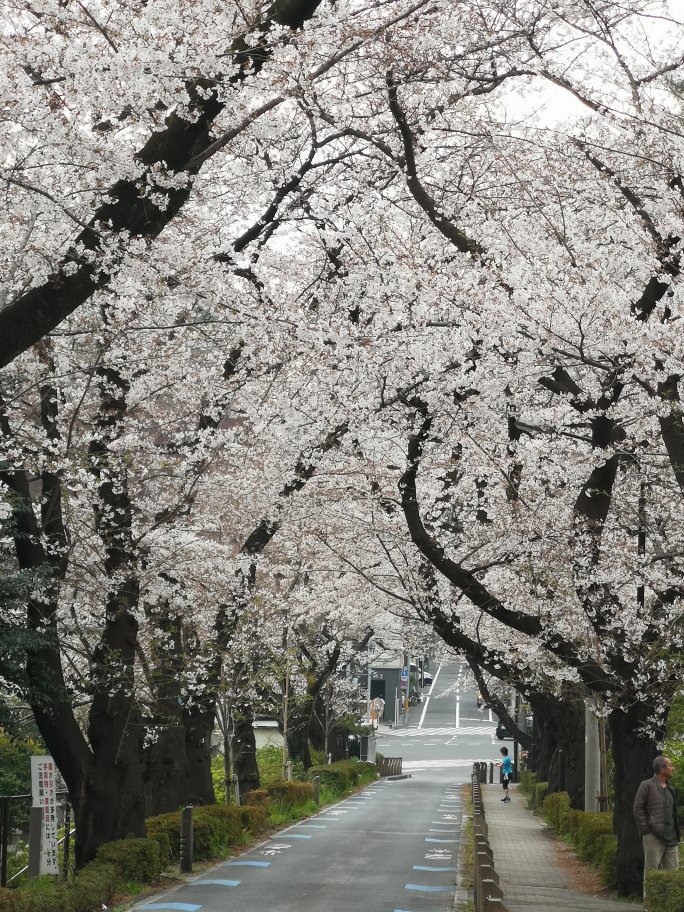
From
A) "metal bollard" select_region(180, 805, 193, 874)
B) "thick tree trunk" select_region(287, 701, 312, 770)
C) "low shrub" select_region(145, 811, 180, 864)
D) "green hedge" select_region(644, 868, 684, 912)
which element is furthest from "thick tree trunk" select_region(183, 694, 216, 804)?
"thick tree trunk" select_region(287, 701, 312, 770)

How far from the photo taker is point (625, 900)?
39.8ft

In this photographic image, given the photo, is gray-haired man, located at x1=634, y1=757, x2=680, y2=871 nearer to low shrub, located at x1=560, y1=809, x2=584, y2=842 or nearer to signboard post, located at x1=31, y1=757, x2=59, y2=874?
low shrub, located at x1=560, y1=809, x2=584, y2=842

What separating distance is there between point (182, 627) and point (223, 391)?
4.92 meters

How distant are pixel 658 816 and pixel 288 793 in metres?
15.1

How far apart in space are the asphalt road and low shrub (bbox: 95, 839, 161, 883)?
0.42m

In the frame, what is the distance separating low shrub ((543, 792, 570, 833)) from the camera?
69.3 ft

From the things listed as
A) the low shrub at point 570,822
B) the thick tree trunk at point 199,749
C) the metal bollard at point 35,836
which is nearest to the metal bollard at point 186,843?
the thick tree trunk at point 199,749

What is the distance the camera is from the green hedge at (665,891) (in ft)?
28.3

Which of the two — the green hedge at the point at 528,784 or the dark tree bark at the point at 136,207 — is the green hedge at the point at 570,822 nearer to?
the dark tree bark at the point at 136,207

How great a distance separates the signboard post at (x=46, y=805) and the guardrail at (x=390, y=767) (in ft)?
106

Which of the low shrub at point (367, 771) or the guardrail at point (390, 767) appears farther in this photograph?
the guardrail at point (390, 767)

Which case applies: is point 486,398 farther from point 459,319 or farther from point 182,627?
point 182,627

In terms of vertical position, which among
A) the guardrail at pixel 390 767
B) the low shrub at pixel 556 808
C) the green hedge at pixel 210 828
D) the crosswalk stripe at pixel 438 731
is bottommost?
the crosswalk stripe at pixel 438 731

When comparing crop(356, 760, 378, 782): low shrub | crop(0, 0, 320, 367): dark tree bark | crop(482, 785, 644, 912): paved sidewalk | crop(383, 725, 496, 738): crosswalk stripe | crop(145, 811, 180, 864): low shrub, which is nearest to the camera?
crop(0, 0, 320, 367): dark tree bark
